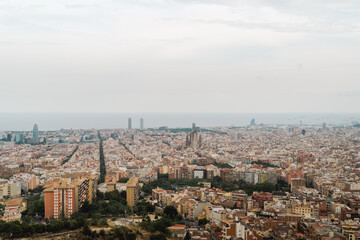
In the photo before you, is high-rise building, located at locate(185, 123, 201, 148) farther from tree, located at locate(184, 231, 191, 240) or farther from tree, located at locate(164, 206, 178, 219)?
tree, located at locate(184, 231, 191, 240)

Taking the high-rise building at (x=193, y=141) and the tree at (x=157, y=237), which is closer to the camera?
the tree at (x=157, y=237)

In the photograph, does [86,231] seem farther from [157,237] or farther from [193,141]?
[193,141]

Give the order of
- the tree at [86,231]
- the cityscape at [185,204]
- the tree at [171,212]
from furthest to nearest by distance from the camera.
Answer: the tree at [171,212] < the cityscape at [185,204] < the tree at [86,231]

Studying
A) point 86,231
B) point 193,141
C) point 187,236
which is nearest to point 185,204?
point 187,236

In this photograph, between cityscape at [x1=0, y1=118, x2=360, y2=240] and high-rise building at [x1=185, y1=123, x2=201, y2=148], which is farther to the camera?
high-rise building at [x1=185, y1=123, x2=201, y2=148]

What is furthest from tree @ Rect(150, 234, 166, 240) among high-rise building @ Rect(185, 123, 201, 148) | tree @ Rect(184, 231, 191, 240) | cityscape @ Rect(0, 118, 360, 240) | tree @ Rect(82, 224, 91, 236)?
high-rise building @ Rect(185, 123, 201, 148)

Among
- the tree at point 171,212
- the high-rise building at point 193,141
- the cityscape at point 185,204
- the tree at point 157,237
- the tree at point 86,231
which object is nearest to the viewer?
the tree at point 86,231

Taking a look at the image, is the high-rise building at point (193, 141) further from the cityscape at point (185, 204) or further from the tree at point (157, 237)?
the tree at point (157, 237)

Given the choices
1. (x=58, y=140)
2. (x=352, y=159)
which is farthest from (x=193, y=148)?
(x=58, y=140)

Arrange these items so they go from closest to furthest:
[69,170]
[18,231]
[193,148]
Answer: [18,231] → [69,170] → [193,148]

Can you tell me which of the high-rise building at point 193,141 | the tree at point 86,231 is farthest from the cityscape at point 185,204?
the high-rise building at point 193,141

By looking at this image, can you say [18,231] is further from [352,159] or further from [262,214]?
[352,159]
